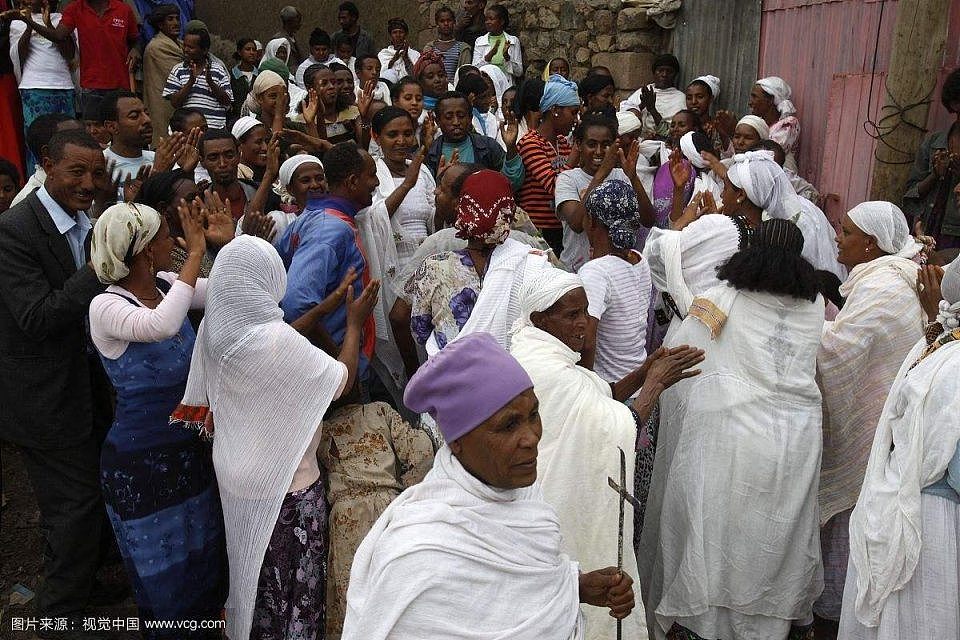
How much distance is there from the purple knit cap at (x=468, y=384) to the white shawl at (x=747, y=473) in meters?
1.91

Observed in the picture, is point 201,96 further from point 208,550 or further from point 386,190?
point 208,550

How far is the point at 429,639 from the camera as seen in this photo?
2182mm

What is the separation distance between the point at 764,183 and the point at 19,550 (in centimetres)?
508

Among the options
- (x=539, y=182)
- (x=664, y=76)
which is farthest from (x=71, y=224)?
(x=664, y=76)

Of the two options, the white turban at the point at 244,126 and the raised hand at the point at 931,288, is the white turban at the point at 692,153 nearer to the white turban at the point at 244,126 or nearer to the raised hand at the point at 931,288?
the raised hand at the point at 931,288

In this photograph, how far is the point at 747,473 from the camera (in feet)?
13.1

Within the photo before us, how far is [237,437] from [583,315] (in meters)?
1.53

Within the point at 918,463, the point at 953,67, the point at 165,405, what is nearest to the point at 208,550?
the point at 165,405

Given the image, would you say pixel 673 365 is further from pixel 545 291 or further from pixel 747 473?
pixel 747 473

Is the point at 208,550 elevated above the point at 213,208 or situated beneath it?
situated beneath

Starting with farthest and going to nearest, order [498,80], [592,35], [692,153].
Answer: [592,35], [498,80], [692,153]

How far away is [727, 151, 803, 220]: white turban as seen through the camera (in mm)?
5152

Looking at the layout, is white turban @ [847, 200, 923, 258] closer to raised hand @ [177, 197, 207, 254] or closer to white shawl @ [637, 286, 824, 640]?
white shawl @ [637, 286, 824, 640]

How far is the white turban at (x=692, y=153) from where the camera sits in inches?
272
